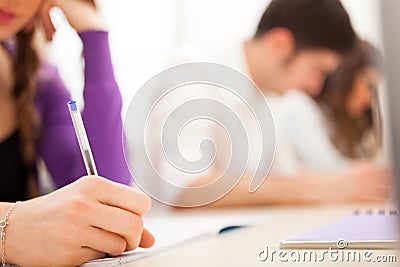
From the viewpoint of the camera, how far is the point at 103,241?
37cm

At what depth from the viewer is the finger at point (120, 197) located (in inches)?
14.3

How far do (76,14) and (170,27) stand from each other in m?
1.05

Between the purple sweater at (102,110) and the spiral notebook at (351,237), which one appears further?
the purple sweater at (102,110)

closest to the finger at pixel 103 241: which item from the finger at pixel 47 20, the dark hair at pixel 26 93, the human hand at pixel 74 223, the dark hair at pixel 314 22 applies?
the human hand at pixel 74 223

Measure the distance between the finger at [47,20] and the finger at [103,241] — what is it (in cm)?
28

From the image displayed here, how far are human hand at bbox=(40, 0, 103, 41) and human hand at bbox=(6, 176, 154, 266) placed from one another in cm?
26

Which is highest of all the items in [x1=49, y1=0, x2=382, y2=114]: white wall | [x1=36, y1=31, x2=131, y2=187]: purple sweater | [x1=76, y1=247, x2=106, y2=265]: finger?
[x1=49, y1=0, x2=382, y2=114]: white wall

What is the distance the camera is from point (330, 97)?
4.72 feet

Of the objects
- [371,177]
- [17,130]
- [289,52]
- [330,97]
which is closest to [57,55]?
[17,130]

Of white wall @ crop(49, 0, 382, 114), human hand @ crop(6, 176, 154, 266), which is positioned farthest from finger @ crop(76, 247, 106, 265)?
white wall @ crop(49, 0, 382, 114)

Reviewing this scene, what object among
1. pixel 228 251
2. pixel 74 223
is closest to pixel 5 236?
pixel 74 223

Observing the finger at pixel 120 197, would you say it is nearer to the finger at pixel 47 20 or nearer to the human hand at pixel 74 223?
the human hand at pixel 74 223

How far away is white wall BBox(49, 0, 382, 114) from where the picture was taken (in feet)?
4.43

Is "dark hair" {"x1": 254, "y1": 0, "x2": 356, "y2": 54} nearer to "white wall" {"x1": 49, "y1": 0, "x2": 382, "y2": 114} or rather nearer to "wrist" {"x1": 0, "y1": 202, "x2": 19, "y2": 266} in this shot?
"white wall" {"x1": 49, "y1": 0, "x2": 382, "y2": 114}
